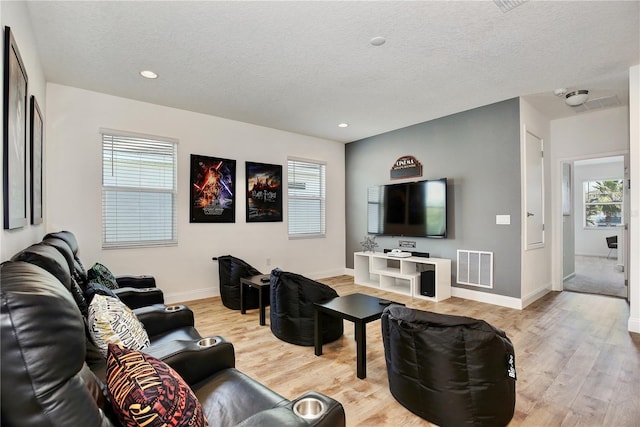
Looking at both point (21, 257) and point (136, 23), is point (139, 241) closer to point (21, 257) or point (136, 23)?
point (136, 23)

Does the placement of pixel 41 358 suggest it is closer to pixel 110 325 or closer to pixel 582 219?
pixel 110 325

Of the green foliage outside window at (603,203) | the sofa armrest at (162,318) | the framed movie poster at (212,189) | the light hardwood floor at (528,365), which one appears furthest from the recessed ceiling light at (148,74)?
the green foliage outside window at (603,203)

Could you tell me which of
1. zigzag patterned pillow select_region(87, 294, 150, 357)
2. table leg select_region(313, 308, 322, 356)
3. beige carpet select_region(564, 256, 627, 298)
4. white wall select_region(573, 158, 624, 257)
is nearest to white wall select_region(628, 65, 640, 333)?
beige carpet select_region(564, 256, 627, 298)

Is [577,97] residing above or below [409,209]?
above

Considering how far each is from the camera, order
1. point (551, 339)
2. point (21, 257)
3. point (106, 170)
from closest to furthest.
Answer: point (21, 257) → point (551, 339) → point (106, 170)

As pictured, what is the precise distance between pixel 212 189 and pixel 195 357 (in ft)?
11.6

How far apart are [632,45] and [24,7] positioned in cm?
490

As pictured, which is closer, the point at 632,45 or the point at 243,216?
the point at 632,45

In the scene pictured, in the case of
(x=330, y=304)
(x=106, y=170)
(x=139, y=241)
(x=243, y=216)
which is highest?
(x=106, y=170)

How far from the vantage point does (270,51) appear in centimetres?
291

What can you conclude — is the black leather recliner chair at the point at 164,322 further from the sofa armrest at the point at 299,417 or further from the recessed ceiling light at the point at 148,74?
the recessed ceiling light at the point at 148,74

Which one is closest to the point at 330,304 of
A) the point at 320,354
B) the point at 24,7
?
the point at 320,354

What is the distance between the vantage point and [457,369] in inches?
A: 68.4

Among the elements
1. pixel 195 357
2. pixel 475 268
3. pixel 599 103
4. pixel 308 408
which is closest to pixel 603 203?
pixel 599 103
